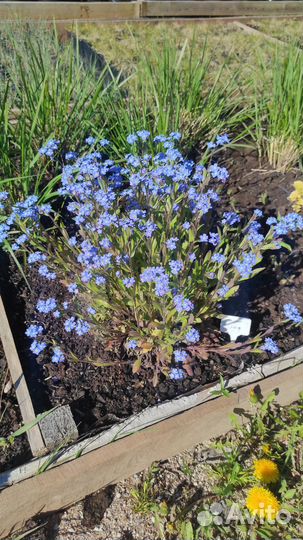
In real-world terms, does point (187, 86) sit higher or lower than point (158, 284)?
higher

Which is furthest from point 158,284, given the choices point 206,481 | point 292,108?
point 292,108

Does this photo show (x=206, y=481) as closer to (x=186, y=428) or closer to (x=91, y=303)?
(x=186, y=428)

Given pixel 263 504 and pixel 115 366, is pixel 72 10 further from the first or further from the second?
pixel 263 504

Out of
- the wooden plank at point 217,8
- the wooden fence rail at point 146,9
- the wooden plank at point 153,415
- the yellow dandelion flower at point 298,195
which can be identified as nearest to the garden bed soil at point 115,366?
the wooden plank at point 153,415

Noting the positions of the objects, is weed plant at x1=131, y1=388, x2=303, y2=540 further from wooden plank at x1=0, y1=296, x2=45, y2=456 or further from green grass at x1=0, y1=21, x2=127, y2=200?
green grass at x1=0, y1=21, x2=127, y2=200

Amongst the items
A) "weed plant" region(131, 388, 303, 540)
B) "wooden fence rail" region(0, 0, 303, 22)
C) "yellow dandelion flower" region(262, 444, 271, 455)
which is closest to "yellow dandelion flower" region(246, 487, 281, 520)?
"weed plant" region(131, 388, 303, 540)

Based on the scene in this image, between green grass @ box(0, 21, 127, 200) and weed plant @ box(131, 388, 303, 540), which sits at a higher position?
green grass @ box(0, 21, 127, 200)
